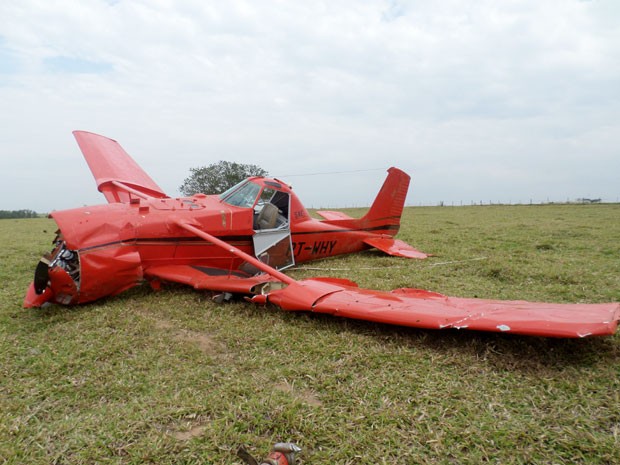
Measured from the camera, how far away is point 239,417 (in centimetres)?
213

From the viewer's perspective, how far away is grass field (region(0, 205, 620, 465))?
189 centimetres

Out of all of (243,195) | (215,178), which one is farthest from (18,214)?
(243,195)

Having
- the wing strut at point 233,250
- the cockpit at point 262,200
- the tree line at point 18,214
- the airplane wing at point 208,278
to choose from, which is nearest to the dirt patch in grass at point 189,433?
the wing strut at point 233,250

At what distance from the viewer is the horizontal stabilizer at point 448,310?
2.58 m

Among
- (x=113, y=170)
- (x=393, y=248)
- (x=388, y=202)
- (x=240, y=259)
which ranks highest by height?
(x=113, y=170)

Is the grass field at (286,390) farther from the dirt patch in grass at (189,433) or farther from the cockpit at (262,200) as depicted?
the cockpit at (262,200)

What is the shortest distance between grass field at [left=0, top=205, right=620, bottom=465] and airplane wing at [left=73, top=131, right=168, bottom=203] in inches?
140

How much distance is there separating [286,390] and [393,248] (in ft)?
18.8

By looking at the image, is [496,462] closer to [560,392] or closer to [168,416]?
[560,392]

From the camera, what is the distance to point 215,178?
20.9 meters

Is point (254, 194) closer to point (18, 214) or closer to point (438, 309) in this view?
point (438, 309)

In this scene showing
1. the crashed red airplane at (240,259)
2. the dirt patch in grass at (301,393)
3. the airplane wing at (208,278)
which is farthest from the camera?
the airplane wing at (208,278)

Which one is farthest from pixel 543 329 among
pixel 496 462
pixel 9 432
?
pixel 9 432

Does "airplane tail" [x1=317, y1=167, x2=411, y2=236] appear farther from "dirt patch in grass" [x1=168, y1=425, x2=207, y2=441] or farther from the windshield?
"dirt patch in grass" [x1=168, y1=425, x2=207, y2=441]
